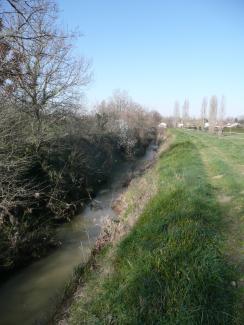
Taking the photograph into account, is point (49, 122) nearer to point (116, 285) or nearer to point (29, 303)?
point (29, 303)

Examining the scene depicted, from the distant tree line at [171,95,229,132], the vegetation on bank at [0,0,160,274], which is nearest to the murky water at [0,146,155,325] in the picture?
the vegetation on bank at [0,0,160,274]

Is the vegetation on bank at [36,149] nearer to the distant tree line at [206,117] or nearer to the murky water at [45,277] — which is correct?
the murky water at [45,277]

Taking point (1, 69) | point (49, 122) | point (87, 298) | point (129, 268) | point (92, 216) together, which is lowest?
point (92, 216)

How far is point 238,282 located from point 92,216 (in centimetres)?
862

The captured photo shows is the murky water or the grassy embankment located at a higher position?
the grassy embankment

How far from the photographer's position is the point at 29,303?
7.04m

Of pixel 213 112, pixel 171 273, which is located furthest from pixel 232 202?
pixel 213 112

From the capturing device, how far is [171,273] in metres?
4.84

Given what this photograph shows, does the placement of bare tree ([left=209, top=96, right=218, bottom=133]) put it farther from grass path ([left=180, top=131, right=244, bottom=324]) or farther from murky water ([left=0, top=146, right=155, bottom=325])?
murky water ([left=0, top=146, right=155, bottom=325])

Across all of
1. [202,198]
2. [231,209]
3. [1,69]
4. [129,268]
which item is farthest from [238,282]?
[1,69]

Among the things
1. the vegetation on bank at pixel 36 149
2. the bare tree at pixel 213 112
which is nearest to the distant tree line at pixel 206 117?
the bare tree at pixel 213 112

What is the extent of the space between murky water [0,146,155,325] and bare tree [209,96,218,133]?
5157 cm

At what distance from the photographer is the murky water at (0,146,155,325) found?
22.0 ft

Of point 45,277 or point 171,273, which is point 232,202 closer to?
point 171,273
